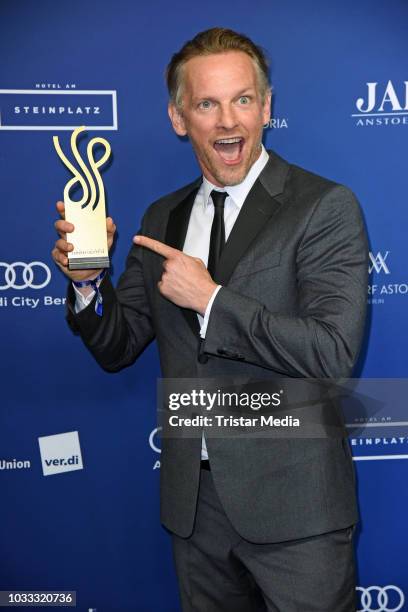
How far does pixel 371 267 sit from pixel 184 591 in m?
1.19

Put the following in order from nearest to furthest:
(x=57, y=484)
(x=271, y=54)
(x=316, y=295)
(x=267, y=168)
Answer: (x=316, y=295)
(x=267, y=168)
(x=271, y=54)
(x=57, y=484)

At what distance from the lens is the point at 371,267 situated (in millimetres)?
2420

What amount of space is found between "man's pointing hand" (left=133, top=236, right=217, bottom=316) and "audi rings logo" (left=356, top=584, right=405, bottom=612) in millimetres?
1538

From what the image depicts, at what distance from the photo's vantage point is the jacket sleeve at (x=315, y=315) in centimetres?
153

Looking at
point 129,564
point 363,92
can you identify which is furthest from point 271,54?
point 129,564

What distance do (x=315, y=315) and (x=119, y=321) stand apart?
22.6 inches

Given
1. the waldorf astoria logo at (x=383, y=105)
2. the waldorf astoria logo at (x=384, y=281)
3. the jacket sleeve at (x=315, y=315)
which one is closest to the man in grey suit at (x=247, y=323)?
the jacket sleeve at (x=315, y=315)

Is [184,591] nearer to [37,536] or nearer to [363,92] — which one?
[37,536]

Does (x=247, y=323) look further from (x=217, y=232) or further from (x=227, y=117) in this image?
(x=227, y=117)

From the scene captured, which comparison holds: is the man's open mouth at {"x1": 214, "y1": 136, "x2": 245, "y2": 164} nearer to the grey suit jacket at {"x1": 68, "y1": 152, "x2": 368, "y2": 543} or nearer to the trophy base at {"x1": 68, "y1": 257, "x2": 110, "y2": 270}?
the grey suit jacket at {"x1": 68, "y1": 152, "x2": 368, "y2": 543}

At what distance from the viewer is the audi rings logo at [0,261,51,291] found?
237 cm

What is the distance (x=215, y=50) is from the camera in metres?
1.78

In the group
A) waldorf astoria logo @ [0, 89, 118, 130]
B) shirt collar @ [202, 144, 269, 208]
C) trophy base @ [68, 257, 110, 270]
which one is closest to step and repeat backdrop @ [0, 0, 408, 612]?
waldorf astoria logo @ [0, 89, 118, 130]

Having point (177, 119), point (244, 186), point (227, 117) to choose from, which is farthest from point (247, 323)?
point (177, 119)
